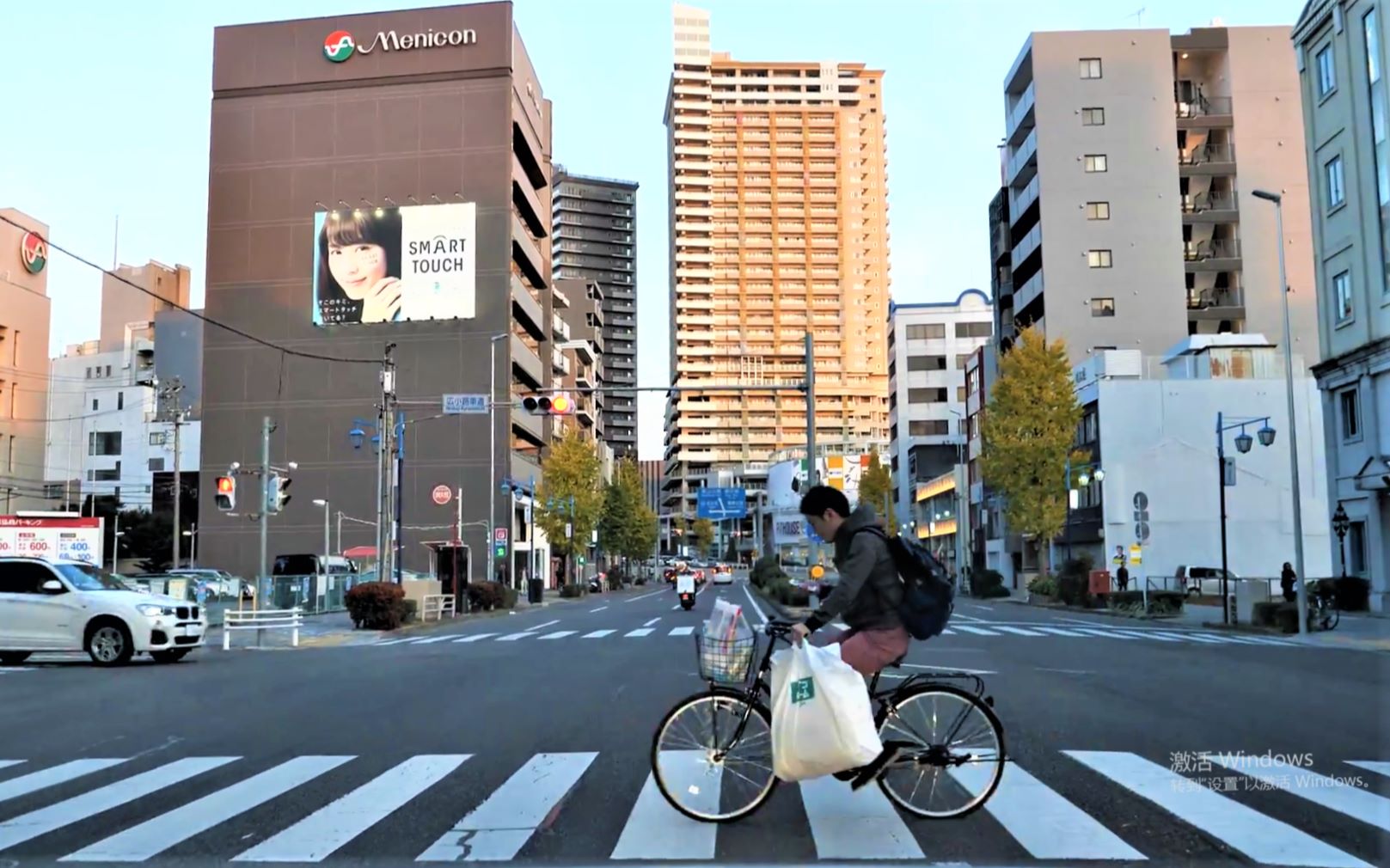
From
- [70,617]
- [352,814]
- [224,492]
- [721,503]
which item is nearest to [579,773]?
[352,814]

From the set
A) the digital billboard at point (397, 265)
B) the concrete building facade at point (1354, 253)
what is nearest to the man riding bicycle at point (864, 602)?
the concrete building facade at point (1354, 253)

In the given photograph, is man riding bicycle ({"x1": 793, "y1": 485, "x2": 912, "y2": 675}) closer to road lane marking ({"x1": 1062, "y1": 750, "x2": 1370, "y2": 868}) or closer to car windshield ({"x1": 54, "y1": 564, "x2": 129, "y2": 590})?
road lane marking ({"x1": 1062, "y1": 750, "x2": 1370, "y2": 868})

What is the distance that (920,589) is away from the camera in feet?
19.9

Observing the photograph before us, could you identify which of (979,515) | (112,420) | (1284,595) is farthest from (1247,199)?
(112,420)

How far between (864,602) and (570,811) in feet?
7.26

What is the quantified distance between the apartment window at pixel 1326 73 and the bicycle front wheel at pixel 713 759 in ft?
118

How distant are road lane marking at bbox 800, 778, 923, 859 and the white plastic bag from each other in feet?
1.40

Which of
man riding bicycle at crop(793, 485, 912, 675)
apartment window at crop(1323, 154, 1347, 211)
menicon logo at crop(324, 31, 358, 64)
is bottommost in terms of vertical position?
man riding bicycle at crop(793, 485, 912, 675)

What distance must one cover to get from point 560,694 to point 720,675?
23.4ft

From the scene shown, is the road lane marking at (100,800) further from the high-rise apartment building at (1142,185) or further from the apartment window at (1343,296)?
the high-rise apartment building at (1142,185)

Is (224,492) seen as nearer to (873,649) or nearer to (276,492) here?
(276,492)

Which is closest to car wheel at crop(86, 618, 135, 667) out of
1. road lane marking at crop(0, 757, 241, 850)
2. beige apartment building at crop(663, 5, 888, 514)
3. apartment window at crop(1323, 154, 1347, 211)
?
road lane marking at crop(0, 757, 241, 850)

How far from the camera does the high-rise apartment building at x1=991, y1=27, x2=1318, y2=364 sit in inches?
2346

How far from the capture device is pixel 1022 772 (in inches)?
302
